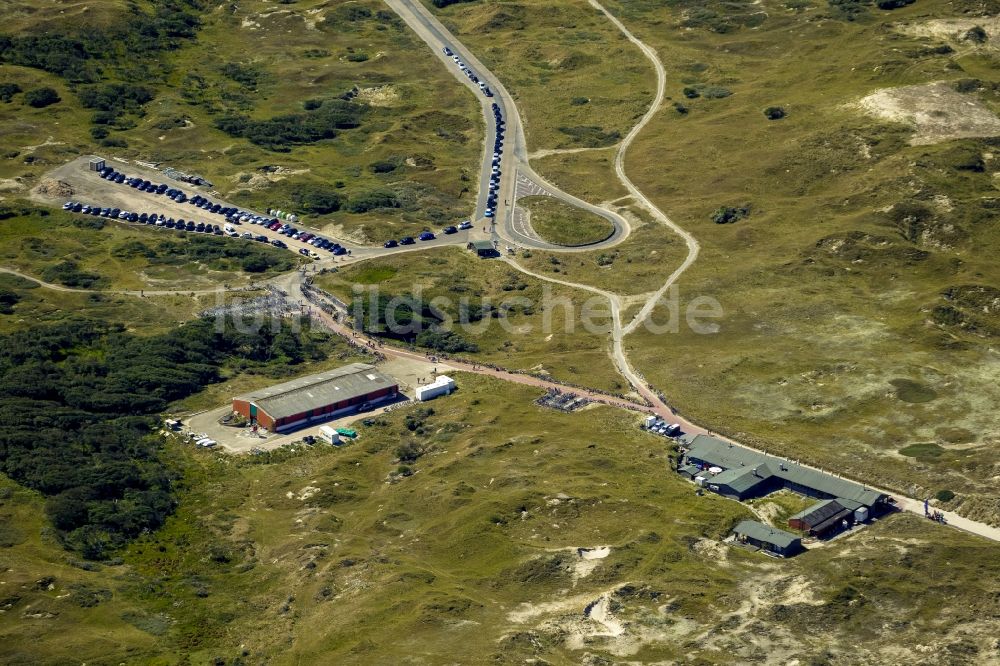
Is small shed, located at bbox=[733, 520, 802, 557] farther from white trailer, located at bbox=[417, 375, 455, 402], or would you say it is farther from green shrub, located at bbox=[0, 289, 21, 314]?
green shrub, located at bbox=[0, 289, 21, 314]

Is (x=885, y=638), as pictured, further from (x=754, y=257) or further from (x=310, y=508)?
(x=754, y=257)

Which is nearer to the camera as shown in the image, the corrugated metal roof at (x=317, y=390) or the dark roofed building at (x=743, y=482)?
the dark roofed building at (x=743, y=482)

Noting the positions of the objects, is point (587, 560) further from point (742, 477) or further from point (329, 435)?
point (329, 435)

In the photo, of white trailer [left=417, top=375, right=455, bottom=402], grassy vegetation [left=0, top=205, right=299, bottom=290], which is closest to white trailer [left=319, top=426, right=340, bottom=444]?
white trailer [left=417, top=375, right=455, bottom=402]

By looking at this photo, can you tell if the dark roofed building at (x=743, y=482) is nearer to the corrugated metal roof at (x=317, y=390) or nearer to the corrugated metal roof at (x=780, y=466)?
the corrugated metal roof at (x=780, y=466)

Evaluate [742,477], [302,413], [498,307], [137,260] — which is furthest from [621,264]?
[137,260]

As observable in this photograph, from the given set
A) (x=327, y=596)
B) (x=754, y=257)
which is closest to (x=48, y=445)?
(x=327, y=596)

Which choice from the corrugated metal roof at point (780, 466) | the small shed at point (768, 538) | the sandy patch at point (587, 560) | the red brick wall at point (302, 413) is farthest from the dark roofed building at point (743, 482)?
the red brick wall at point (302, 413)
